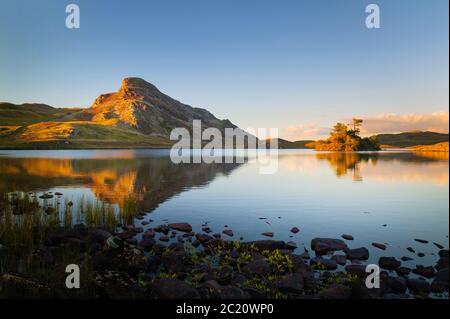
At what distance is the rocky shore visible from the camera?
37.0 ft

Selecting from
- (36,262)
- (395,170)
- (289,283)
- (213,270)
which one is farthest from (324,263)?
(395,170)

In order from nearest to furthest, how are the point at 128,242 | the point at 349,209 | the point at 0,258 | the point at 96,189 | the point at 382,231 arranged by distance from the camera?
the point at 0,258
the point at 128,242
the point at 382,231
the point at 349,209
the point at 96,189

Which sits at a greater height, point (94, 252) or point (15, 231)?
point (15, 231)

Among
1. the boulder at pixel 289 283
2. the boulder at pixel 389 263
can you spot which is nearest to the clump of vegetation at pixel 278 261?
Answer: the boulder at pixel 289 283

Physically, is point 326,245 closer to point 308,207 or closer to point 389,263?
point 389,263

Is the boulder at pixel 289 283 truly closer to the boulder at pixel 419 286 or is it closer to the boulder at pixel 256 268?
the boulder at pixel 256 268

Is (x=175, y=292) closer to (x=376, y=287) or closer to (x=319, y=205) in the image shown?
(x=376, y=287)

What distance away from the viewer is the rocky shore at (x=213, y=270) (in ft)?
37.0

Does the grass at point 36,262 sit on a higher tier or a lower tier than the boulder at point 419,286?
higher

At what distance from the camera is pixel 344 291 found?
11.4 meters

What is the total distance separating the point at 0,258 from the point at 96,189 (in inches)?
1130

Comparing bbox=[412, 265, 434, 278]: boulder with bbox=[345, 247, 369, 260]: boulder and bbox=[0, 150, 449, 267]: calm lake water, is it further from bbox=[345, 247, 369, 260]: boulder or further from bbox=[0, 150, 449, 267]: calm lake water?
bbox=[345, 247, 369, 260]: boulder

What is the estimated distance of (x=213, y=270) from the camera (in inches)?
539
